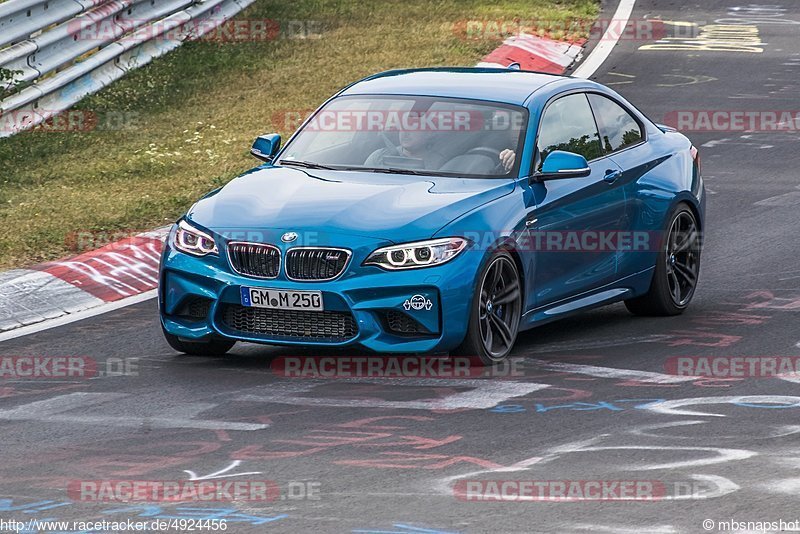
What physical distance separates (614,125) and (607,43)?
39.9 ft

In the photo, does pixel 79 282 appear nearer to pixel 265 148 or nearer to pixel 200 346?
pixel 265 148

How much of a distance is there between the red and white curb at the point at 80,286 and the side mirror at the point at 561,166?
9.76 feet

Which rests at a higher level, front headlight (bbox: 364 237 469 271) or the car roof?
the car roof

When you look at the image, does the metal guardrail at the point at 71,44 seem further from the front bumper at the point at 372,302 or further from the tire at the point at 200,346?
the front bumper at the point at 372,302

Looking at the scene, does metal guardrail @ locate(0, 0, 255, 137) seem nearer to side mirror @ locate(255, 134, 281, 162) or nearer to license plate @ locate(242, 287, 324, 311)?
side mirror @ locate(255, 134, 281, 162)

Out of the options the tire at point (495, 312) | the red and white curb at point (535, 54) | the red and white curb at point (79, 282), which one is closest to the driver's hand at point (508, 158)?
the tire at point (495, 312)

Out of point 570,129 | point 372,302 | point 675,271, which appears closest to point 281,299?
point 372,302

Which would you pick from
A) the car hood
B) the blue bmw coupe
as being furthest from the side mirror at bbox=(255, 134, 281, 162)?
the car hood

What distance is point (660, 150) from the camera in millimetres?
11242

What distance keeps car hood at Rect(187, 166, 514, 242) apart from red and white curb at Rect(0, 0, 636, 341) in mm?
1664

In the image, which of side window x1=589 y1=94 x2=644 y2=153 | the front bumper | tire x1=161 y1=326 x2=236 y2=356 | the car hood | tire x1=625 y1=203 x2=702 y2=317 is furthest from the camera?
tire x1=625 y1=203 x2=702 y2=317

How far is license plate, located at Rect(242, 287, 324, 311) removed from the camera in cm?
888

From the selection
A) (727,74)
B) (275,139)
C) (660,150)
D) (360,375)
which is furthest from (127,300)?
(727,74)

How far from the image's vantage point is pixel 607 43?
74.9 feet
